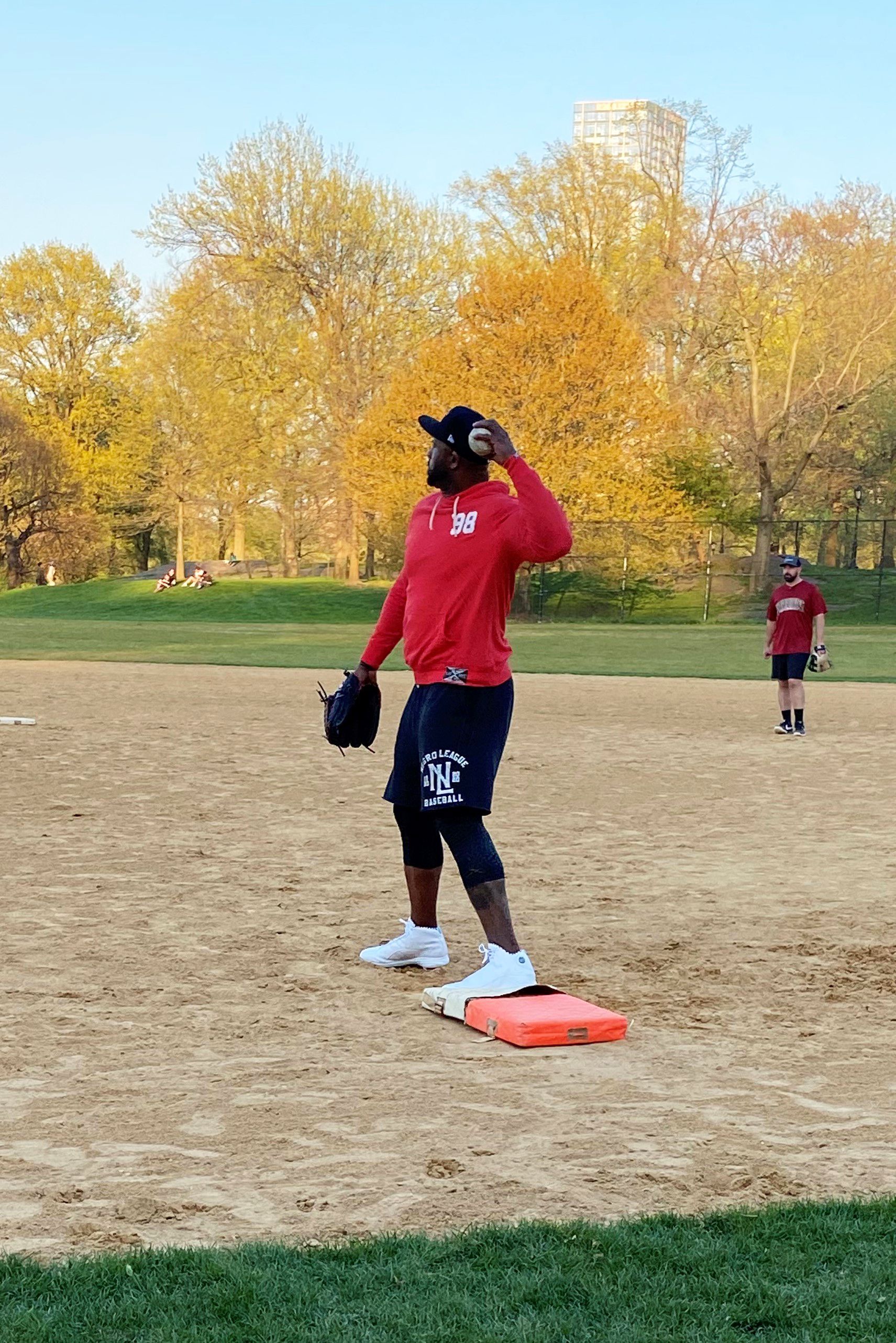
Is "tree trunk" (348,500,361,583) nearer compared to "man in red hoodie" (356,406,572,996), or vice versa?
"man in red hoodie" (356,406,572,996)

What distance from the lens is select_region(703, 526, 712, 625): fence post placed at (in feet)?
161

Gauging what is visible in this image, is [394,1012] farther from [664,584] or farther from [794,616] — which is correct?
[664,584]

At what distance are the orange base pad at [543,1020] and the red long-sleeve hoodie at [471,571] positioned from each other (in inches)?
46.7

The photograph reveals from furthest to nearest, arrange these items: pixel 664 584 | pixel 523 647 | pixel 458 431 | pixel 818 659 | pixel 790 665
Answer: pixel 664 584
pixel 523 647
pixel 818 659
pixel 790 665
pixel 458 431

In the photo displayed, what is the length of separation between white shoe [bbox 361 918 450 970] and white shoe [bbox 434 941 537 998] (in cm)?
62

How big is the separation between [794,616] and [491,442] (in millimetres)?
11919

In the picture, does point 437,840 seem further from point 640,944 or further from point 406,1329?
point 406,1329

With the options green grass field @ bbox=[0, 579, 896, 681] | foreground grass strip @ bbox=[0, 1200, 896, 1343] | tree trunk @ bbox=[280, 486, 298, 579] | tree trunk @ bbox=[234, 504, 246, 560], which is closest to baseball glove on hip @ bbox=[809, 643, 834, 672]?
green grass field @ bbox=[0, 579, 896, 681]

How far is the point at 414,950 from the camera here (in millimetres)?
6492

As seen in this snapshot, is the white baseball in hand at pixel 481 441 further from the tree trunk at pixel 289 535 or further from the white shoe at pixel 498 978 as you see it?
the tree trunk at pixel 289 535

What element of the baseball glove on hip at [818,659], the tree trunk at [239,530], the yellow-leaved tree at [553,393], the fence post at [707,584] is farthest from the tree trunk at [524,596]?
the baseball glove on hip at [818,659]

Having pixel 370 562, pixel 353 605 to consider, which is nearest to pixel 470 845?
pixel 353 605

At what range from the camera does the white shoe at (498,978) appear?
18.9ft

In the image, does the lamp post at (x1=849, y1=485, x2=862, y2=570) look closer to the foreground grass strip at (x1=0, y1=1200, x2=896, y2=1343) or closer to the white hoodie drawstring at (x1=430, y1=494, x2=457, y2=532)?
the white hoodie drawstring at (x1=430, y1=494, x2=457, y2=532)
